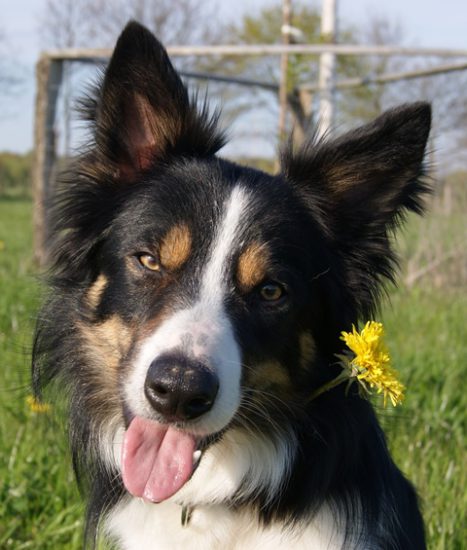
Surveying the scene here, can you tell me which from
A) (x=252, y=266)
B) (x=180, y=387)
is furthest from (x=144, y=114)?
(x=180, y=387)

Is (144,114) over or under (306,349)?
over

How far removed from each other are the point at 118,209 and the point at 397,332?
4.30 metres

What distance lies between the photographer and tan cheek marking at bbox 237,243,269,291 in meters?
2.67

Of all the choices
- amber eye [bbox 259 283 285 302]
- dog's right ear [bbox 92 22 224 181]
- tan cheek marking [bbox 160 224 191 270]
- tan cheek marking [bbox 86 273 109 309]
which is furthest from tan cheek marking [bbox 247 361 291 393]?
dog's right ear [bbox 92 22 224 181]

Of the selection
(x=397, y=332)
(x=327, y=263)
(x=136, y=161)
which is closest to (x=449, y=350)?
(x=397, y=332)

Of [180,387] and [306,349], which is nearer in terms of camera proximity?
[180,387]

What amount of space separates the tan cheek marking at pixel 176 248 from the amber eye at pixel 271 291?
12.6 inches

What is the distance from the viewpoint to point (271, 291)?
2.76m

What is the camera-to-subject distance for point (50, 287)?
3.13 m

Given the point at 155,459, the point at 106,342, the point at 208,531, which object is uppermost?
the point at 106,342

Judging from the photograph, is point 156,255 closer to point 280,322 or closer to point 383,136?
point 280,322

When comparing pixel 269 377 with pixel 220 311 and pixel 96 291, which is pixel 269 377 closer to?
pixel 220 311

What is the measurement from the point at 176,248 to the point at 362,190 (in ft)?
2.80

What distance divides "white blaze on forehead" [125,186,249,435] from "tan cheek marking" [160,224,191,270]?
0.11 metres
